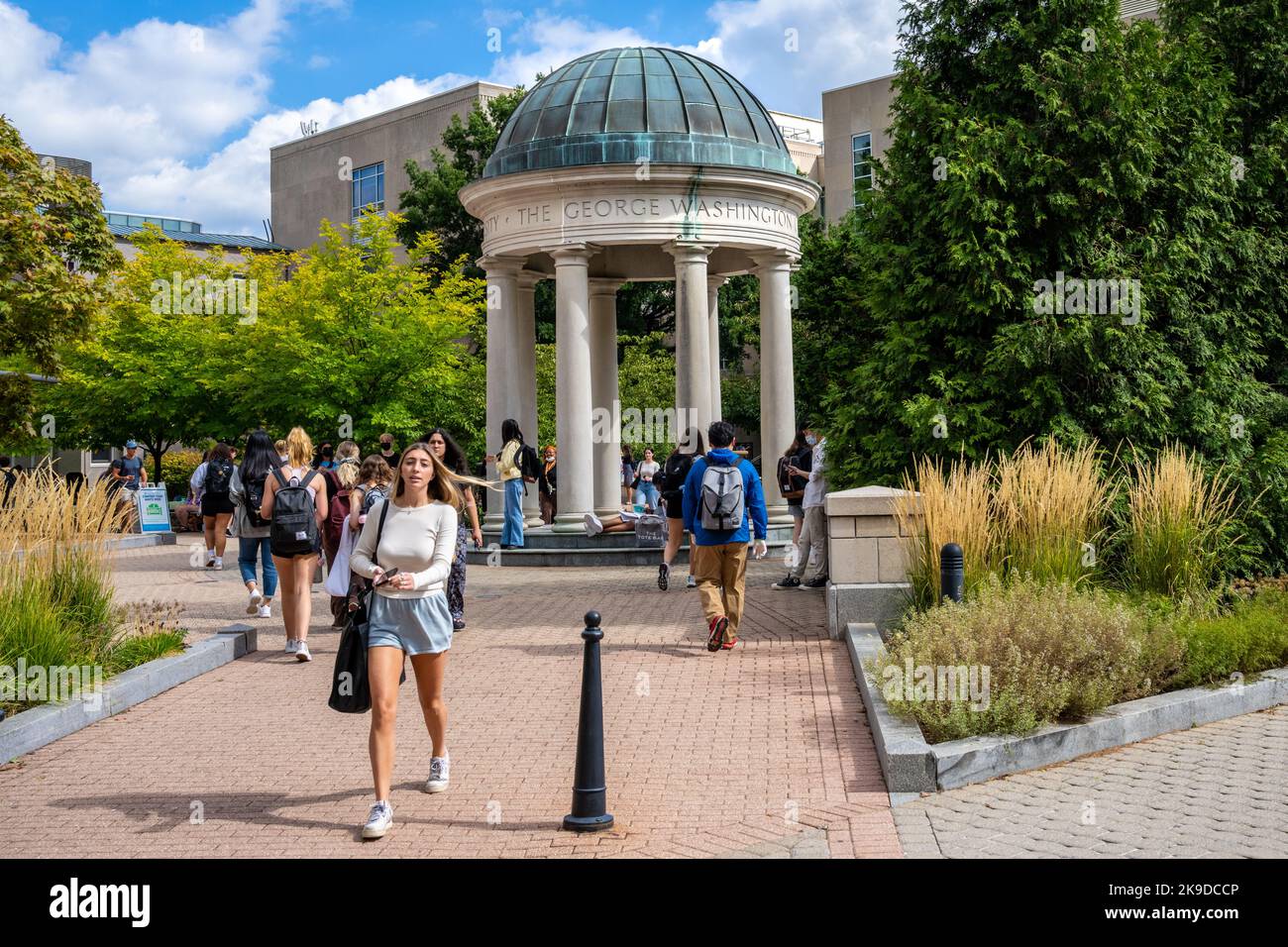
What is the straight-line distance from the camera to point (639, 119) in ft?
77.2

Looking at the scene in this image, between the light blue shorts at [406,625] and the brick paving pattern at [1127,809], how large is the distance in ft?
8.14

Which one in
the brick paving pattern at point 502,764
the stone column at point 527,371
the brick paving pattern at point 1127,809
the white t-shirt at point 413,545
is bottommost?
the brick paving pattern at point 1127,809

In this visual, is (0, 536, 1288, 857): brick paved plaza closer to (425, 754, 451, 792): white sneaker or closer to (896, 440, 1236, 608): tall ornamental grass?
(425, 754, 451, 792): white sneaker

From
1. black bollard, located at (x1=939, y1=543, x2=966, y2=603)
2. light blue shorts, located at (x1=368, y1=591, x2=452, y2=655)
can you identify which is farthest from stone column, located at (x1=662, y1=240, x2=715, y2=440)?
light blue shorts, located at (x1=368, y1=591, x2=452, y2=655)

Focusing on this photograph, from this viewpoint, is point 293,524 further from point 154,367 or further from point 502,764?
point 154,367

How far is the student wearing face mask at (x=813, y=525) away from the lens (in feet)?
52.6

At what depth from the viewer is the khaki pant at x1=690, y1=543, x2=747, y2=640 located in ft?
39.3

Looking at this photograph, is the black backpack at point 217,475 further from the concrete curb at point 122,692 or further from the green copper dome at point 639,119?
the concrete curb at point 122,692

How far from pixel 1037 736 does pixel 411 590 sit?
3.56m

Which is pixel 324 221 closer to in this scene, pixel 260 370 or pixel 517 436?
pixel 260 370

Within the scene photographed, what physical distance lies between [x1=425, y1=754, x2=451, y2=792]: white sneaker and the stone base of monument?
→ 14.1 meters

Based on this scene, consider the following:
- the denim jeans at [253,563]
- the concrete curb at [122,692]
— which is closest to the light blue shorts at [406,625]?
the concrete curb at [122,692]

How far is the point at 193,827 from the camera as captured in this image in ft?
22.4

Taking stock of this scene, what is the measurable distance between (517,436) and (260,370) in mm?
13455
